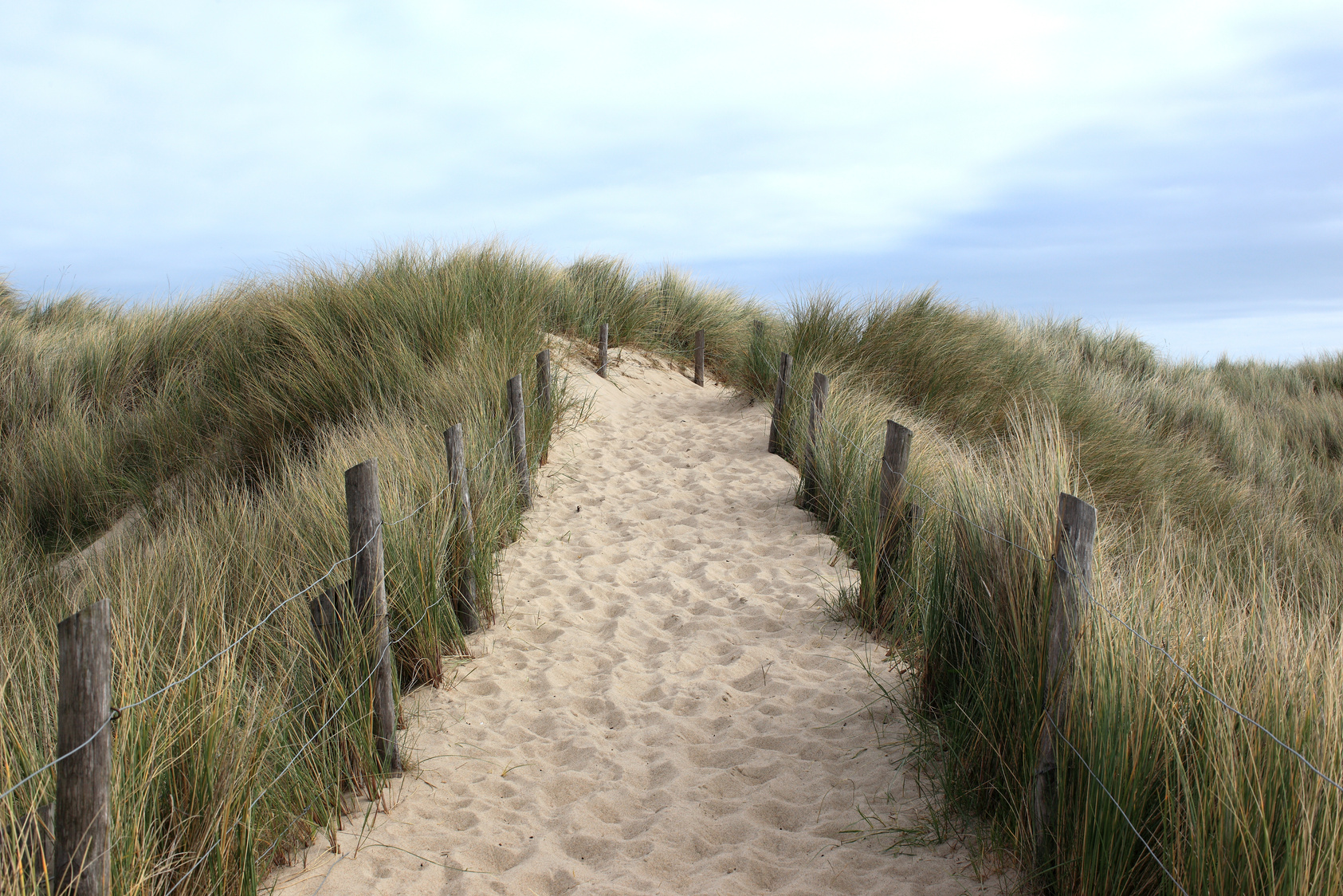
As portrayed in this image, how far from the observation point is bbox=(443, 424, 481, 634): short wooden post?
4.71 m

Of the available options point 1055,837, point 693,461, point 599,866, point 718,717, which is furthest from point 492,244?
point 1055,837

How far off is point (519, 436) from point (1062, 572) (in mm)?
4689

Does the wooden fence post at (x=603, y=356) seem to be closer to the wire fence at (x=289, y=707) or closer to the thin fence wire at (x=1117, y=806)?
the wire fence at (x=289, y=707)

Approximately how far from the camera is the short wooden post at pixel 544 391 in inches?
309

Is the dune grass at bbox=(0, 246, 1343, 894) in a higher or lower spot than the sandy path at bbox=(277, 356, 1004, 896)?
higher

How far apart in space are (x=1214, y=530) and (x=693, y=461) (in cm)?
472

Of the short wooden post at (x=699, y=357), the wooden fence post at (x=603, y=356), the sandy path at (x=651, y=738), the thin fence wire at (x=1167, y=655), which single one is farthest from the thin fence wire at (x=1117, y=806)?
the short wooden post at (x=699, y=357)

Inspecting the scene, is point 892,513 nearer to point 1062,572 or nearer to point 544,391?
point 1062,572

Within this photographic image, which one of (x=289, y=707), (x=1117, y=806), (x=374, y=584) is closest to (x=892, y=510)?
(x=1117, y=806)

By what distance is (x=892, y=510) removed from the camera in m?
4.76

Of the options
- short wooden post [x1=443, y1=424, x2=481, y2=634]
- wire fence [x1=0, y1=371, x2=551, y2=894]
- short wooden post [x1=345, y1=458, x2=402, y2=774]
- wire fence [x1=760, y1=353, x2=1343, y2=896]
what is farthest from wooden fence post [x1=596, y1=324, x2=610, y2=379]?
short wooden post [x1=345, y1=458, x2=402, y2=774]

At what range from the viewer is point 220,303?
374 inches

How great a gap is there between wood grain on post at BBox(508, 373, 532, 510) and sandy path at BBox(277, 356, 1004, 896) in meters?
0.20

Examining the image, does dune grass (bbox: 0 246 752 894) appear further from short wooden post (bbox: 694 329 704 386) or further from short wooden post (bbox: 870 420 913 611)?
short wooden post (bbox: 870 420 913 611)
